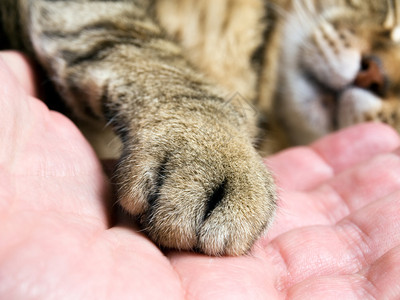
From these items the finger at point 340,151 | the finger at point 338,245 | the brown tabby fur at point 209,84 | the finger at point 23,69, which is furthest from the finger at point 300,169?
the finger at point 23,69

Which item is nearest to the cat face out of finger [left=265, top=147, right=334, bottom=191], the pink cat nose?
the pink cat nose

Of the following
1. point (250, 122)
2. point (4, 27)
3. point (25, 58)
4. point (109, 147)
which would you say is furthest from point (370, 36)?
point (4, 27)

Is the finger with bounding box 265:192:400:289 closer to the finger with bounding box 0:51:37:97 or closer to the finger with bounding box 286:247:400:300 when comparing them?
the finger with bounding box 286:247:400:300

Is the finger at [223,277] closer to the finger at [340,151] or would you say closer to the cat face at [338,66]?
the finger at [340,151]

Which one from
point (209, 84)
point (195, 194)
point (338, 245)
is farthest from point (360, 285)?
point (209, 84)

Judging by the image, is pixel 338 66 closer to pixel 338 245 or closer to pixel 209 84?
pixel 209 84

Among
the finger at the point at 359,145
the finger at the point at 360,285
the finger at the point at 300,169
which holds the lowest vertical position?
the finger at the point at 300,169

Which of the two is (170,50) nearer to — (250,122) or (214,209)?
(250,122)
